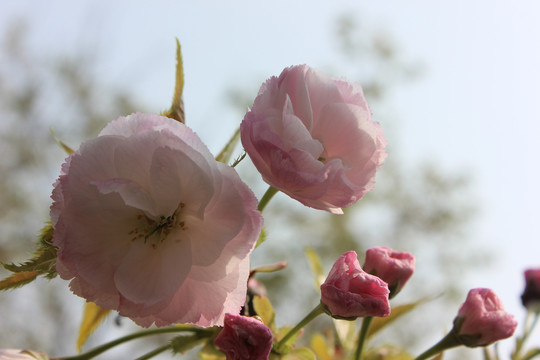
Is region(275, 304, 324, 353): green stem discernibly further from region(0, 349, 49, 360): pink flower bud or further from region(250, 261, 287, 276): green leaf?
region(0, 349, 49, 360): pink flower bud

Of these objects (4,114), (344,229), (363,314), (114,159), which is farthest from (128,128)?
(4,114)

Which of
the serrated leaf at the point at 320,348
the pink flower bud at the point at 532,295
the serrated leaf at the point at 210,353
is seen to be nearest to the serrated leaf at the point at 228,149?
the serrated leaf at the point at 210,353

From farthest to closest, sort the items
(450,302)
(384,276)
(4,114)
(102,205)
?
(4,114) → (450,302) → (384,276) → (102,205)

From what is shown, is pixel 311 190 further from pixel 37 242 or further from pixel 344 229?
pixel 344 229

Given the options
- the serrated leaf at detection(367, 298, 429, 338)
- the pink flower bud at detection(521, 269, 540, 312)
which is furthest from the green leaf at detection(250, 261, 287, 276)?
the pink flower bud at detection(521, 269, 540, 312)

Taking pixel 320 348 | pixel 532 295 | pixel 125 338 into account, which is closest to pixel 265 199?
pixel 125 338

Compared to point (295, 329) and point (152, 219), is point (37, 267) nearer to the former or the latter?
point (152, 219)
